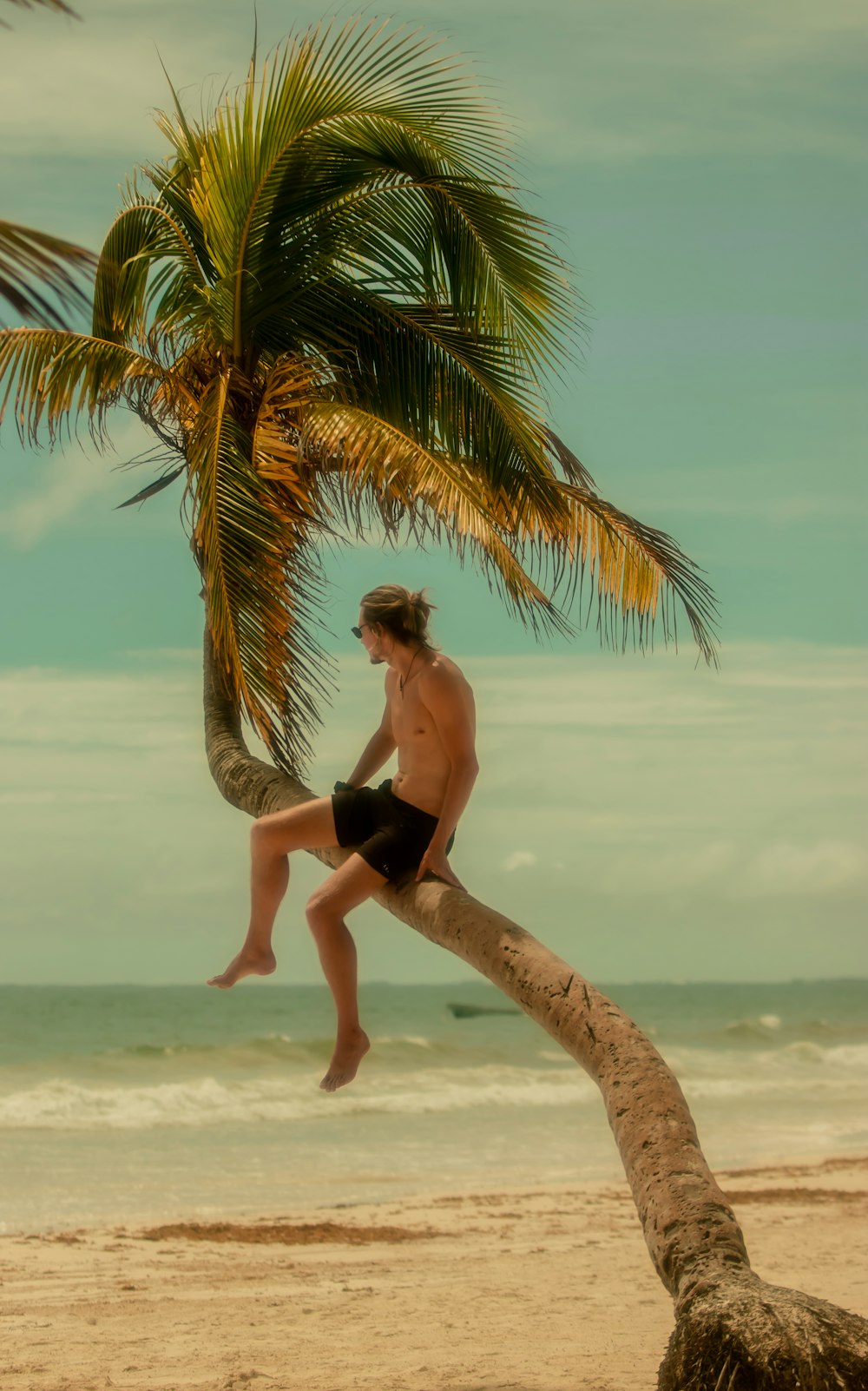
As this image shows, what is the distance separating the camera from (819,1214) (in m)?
14.1

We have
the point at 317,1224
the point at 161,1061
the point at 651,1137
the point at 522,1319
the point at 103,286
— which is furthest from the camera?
the point at 161,1061

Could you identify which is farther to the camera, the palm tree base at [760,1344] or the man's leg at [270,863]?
the man's leg at [270,863]

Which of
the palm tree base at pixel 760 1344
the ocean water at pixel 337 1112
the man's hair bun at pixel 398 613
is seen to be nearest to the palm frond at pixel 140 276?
the man's hair bun at pixel 398 613

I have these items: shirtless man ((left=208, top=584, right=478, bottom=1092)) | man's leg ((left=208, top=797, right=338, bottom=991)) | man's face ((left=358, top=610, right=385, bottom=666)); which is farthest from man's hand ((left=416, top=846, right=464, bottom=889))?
man's face ((left=358, top=610, right=385, bottom=666))

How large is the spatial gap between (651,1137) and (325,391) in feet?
14.9

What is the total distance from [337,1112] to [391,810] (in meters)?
18.4

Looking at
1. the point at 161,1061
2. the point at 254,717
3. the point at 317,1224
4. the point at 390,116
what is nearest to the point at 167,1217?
the point at 317,1224

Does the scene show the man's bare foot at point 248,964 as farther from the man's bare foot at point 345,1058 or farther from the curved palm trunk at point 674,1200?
the curved palm trunk at point 674,1200

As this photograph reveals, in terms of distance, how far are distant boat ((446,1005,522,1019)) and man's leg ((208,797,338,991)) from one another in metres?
39.7

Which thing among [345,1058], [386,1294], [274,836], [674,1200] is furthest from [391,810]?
[386,1294]

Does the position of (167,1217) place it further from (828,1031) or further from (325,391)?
(828,1031)

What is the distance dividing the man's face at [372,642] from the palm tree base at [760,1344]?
269 centimetres

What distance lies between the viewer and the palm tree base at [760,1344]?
3.64 m

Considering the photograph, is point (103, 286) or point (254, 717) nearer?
point (254, 717)
